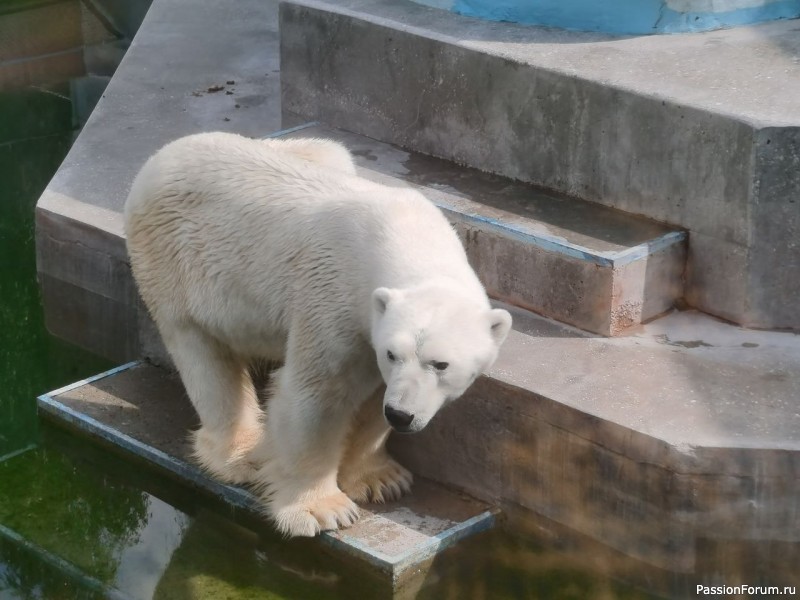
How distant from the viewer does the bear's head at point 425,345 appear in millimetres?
3705

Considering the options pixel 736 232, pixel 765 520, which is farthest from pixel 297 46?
pixel 765 520

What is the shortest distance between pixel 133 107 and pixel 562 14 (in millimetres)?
2315

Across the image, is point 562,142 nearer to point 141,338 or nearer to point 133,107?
point 141,338

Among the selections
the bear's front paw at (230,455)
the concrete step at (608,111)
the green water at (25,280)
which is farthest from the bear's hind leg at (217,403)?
the concrete step at (608,111)

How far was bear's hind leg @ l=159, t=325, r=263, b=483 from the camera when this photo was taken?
15.7 feet

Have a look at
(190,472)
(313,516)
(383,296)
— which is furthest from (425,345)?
(190,472)

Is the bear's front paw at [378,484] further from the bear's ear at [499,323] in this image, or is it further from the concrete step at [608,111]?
the concrete step at [608,111]

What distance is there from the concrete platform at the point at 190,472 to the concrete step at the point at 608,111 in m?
1.29

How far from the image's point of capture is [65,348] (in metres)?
6.18

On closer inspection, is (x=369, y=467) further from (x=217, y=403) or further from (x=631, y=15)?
(x=631, y=15)

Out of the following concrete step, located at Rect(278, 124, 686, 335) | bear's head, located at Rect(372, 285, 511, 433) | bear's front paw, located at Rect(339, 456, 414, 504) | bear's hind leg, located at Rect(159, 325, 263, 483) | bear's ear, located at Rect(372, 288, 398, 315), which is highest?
bear's ear, located at Rect(372, 288, 398, 315)

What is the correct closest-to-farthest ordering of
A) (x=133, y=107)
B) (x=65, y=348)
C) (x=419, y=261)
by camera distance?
1. (x=419, y=261)
2. (x=65, y=348)
3. (x=133, y=107)

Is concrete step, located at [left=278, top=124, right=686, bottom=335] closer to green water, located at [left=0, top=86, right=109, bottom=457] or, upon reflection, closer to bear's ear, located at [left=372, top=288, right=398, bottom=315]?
bear's ear, located at [left=372, top=288, right=398, bottom=315]

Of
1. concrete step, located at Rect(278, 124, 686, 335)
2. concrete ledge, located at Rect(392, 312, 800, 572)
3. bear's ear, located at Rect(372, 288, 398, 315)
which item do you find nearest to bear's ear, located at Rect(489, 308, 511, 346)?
bear's ear, located at Rect(372, 288, 398, 315)
